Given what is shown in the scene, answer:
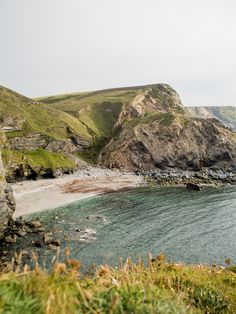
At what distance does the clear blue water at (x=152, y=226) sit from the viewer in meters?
42.3

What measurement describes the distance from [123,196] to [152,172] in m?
48.8

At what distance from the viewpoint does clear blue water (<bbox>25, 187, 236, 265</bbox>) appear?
4228cm

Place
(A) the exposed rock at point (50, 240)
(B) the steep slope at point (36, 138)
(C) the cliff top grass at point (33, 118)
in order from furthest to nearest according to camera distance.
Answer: (C) the cliff top grass at point (33, 118) < (B) the steep slope at point (36, 138) < (A) the exposed rock at point (50, 240)

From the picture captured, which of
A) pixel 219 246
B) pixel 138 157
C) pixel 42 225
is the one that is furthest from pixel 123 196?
pixel 138 157

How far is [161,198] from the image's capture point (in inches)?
3140

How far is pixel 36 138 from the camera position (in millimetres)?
131375

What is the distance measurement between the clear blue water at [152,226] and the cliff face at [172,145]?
54.4m

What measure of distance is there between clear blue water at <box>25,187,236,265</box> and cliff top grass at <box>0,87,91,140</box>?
6498cm

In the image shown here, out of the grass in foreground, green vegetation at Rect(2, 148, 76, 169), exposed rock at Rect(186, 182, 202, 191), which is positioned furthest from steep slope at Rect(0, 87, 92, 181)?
→ the grass in foreground

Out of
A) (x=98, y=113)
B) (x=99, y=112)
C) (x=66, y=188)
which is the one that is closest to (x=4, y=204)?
(x=66, y=188)

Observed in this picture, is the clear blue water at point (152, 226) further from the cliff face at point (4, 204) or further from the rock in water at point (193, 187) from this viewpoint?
the cliff face at point (4, 204)

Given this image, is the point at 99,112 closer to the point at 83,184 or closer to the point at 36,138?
the point at 36,138

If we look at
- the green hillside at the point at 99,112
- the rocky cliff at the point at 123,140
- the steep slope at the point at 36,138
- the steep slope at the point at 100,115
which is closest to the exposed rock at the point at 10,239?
the steep slope at the point at 36,138

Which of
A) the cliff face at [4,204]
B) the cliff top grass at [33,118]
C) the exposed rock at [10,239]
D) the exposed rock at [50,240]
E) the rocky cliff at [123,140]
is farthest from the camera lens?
the cliff top grass at [33,118]
